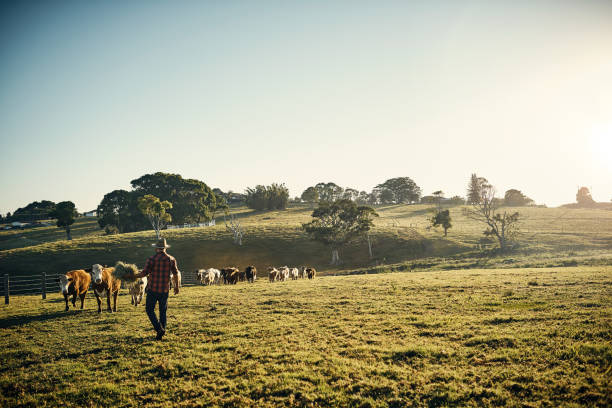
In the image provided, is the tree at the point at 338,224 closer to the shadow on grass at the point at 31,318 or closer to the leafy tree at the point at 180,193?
the leafy tree at the point at 180,193

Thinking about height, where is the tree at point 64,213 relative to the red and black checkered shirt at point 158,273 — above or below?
above

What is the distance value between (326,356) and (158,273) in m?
5.56

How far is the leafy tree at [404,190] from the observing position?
149250 millimetres

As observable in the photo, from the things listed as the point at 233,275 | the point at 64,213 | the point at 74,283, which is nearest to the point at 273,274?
the point at 233,275

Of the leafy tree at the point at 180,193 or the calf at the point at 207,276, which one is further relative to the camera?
the leafy tree at the point at 180,193

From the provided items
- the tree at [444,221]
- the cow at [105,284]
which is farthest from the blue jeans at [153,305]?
the tree at [444,221]

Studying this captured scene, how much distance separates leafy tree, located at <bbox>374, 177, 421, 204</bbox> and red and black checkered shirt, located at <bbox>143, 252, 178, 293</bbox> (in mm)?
149814

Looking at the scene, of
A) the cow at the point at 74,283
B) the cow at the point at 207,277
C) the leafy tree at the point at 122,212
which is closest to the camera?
the cow at the point at 74,283

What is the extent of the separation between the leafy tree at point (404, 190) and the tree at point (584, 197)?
216ft

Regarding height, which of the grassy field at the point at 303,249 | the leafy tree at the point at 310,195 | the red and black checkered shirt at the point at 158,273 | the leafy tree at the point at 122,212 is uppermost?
the leafy tree at the point at 310,195

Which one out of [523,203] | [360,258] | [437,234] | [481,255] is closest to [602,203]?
[523,203]

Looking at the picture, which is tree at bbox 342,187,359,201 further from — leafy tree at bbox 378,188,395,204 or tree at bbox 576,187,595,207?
tree at bbox 576,187,595,207

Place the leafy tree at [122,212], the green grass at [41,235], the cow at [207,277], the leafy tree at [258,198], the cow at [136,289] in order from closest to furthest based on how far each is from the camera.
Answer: the cow at [136,289] < the cow at [207,277] < the leafy tree at [122,212] < the green grass at [41,235] < the leafy tree at [258,198]

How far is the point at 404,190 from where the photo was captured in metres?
149
